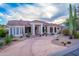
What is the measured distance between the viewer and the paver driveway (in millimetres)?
3375

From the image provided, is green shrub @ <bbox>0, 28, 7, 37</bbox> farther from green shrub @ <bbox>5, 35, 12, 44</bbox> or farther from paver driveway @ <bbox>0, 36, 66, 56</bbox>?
paver driveway @ <bbox>0, 36, 66, 56</bbox>

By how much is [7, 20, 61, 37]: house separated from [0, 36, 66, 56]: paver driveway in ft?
0.32

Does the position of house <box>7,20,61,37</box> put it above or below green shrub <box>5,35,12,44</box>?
above

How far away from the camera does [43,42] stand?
3.42m

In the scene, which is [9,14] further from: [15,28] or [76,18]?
[76,18]

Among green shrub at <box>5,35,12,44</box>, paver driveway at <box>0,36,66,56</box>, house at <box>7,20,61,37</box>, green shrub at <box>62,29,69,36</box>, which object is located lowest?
paver driveway at <box>0,36,66,56</box>

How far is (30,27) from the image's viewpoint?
11.2 ft

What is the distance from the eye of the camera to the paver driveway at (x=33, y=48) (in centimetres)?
338

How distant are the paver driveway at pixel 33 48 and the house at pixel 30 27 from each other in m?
0.10

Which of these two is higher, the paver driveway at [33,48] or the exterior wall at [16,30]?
the exterior wall at [16,30]

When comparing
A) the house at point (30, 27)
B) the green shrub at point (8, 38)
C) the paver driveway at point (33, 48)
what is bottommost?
the paver driveway at point (33, 48)

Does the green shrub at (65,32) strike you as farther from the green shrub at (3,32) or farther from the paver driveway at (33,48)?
the green shrub at (3,32)

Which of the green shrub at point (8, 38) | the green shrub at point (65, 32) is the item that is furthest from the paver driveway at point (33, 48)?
the green shrub at point (65, 32)

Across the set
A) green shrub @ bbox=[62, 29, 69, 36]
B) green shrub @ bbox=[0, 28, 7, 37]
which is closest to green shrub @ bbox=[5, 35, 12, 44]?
green shrub @ bbox=[0, 28, 7, 37]
